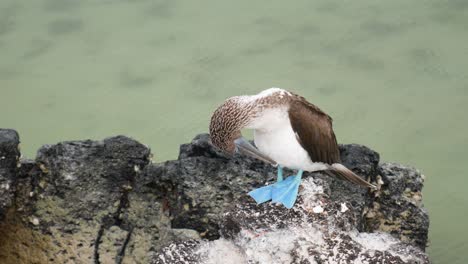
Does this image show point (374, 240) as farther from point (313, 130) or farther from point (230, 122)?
point (230, 122)

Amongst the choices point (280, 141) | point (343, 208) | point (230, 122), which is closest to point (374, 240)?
point (343, 208)

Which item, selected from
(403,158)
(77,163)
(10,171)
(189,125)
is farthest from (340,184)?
(189,125)

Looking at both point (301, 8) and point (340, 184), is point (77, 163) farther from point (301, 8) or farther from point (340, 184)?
point (301, 8)

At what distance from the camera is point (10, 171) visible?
335 centimetres

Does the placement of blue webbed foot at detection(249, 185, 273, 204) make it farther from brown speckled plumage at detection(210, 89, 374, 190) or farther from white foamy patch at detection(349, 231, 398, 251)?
white foamy patch at detection(349, 231, 398, 251)

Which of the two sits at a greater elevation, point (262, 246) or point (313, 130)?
point (313, 130)

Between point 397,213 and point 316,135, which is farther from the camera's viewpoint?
point 397,213

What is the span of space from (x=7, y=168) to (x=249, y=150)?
3.50ft

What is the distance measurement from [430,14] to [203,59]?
207cm

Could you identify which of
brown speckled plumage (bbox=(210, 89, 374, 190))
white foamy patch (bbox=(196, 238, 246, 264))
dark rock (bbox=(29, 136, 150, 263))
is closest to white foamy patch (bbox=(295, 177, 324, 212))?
brown speckled plumage (bbox=(210, 89, 374, 190))

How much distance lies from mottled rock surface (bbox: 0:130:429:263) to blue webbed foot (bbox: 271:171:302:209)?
0.04m

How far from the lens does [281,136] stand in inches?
128

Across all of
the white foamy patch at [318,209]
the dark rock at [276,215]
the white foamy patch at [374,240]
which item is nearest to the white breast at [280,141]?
the dark rock at [276,215]

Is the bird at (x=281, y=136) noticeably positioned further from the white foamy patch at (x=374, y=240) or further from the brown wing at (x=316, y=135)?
the white foamy patch at (x=374, y=240)
